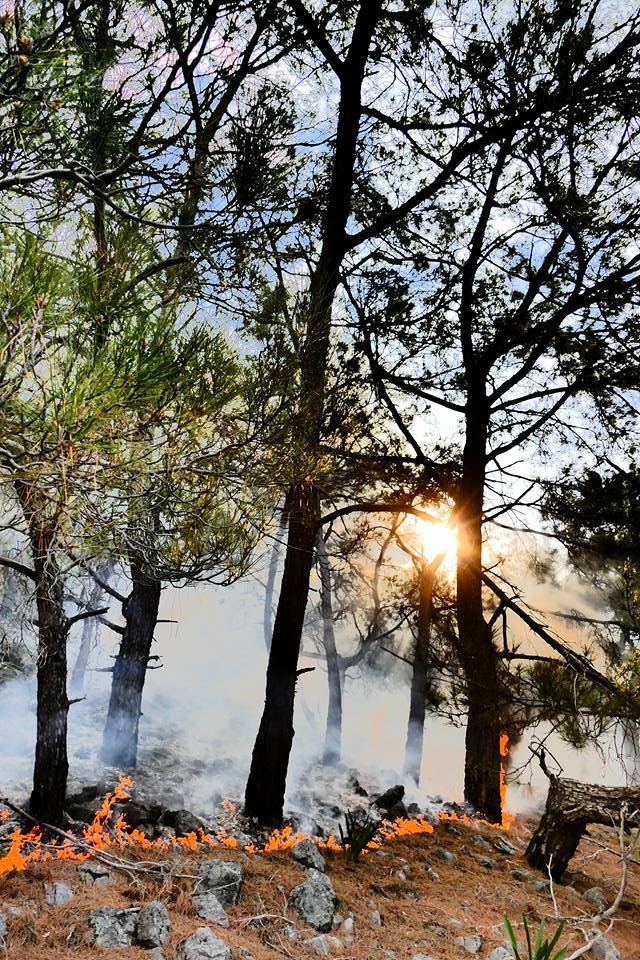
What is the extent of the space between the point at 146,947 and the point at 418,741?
311 inches

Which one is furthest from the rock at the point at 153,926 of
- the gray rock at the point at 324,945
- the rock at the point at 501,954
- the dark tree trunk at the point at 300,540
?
the dark tree trunk at the point at 300,540

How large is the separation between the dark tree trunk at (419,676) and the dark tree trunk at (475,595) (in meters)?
1.95

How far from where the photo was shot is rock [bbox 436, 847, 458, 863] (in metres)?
3.98

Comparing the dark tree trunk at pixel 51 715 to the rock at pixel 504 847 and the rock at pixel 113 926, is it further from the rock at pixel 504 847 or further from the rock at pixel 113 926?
the rock at pixel 504 847

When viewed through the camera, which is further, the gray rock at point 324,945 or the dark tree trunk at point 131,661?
the dark tree trunk at point 131,661

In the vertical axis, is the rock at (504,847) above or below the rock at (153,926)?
below

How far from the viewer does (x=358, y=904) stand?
305 cm

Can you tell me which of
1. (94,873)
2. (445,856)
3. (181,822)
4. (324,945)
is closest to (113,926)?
(94,873)

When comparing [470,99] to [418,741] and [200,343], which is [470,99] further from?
[418,741]

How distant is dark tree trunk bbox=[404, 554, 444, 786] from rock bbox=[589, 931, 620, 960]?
15.4ft

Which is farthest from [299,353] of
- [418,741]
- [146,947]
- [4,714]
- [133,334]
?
[418,741]

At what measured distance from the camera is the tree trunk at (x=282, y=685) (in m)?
4.70

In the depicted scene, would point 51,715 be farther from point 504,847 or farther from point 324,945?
point 504,847

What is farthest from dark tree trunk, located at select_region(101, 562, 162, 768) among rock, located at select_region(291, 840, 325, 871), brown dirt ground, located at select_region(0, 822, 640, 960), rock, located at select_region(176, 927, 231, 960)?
rock, located at select_region(176, 927, 231, 960)
